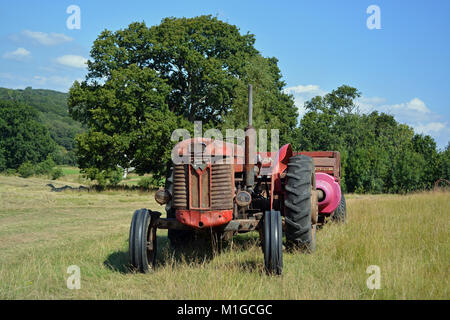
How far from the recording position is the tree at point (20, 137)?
52.6 m

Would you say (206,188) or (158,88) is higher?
(158,88)

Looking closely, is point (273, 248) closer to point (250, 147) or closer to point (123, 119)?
point (250, 147)

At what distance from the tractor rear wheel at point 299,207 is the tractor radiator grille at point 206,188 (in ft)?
3.13

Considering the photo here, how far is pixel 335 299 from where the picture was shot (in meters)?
3.98

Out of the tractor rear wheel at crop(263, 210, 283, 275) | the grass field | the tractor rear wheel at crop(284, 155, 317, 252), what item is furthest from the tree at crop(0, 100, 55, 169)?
the tractor rear wheel at crop(263, 210, 283, 275)

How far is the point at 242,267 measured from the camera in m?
5.21

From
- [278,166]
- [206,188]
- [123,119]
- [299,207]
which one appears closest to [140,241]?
[206,188]

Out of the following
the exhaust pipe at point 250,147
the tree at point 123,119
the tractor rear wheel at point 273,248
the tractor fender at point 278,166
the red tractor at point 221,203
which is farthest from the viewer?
the tree at point 123,119

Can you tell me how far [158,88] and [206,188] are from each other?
66.9 ft

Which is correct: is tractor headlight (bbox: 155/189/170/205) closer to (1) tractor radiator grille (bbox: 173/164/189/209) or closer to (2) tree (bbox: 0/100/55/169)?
(1) tractor radiator grille (bbox: 173/164/189/209)

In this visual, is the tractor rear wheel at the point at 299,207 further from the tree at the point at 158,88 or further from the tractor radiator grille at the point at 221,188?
the tree at the point at 158,88

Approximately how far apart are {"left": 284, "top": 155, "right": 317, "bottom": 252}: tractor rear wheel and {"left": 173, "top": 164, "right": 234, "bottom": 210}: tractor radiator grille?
955mm

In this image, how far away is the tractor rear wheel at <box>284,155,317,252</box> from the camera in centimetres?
552

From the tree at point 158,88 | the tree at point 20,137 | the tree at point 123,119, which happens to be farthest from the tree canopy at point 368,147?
the tree at point 20,137
